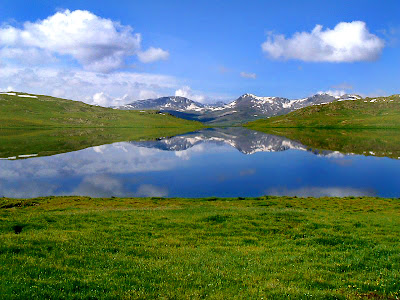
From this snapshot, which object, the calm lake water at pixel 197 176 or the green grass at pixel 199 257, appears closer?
the green grass at pixel 199 257

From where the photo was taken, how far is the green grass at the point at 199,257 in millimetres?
11508

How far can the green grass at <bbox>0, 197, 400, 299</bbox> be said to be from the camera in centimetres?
1151

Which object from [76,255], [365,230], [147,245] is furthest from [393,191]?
[76,255]

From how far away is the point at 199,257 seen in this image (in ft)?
54.0

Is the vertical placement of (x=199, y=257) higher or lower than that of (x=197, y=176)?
higher

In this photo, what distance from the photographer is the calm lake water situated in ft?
178

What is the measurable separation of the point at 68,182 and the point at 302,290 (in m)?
59.8

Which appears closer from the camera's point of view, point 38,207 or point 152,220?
point 152,220

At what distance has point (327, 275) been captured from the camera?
13750 millimetres

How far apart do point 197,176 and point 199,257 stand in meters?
51.7

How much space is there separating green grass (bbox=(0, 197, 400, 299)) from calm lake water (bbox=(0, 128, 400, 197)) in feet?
87.7

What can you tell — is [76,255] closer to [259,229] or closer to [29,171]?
[259,229]

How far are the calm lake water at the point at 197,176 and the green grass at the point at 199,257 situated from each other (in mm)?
26731

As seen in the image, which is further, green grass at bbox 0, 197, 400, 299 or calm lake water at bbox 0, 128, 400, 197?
calm lake water at bbox 0, 128, 400, 197
